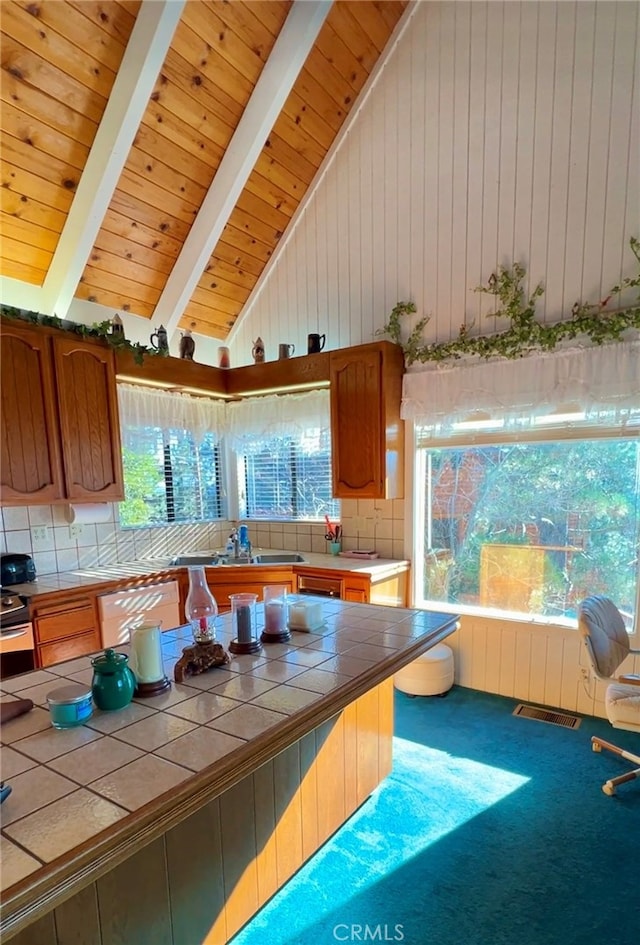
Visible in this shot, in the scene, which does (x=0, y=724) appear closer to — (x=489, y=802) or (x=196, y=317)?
(x=489, y=802)

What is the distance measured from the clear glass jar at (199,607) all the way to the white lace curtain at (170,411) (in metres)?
2.32

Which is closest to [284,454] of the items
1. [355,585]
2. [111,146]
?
Answer: [355,585]

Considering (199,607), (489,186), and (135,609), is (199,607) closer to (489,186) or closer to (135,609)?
(135,609)

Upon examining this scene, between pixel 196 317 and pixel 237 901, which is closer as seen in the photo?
pixel 237 901

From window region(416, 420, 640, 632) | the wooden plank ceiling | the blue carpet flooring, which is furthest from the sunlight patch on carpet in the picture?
the wooden plank ceiling

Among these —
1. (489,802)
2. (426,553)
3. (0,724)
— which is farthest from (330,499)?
(0,724)

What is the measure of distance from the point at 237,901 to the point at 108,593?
6.02 ft

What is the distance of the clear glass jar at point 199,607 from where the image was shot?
142 cm

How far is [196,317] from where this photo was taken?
3.94 meters

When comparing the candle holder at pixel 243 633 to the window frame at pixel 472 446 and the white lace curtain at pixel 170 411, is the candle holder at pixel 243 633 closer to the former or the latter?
the window frame at pixel 472 446

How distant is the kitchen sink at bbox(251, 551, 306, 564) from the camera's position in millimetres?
3600

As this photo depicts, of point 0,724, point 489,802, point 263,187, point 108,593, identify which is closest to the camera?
point 0,724

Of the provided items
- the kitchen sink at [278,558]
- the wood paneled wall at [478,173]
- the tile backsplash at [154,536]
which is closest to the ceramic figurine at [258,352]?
the wood paneled wall at [478,173]

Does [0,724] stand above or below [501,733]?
above
